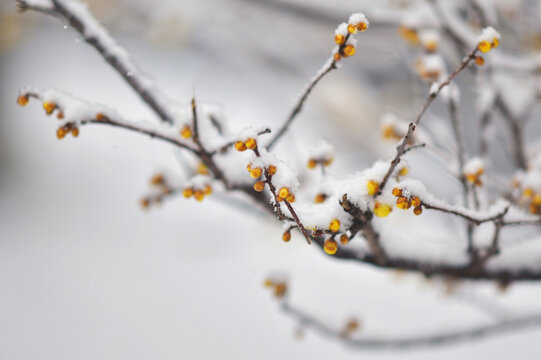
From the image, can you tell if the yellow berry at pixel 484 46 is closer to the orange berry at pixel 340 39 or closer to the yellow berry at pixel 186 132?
the orange berry at pixel 340 39

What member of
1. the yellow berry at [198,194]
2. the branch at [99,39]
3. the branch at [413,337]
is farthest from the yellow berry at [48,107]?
the branch at [413,337]

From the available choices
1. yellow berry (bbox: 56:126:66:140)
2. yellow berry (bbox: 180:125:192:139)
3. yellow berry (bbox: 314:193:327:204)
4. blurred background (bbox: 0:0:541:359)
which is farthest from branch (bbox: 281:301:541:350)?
yellow berry (bbox: 56:126:66:140)

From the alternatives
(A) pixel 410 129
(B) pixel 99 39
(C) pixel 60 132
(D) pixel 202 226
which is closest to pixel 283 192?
(A) pixel 410 129

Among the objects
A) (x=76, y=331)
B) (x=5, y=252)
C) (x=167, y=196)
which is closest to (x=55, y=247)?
(x=5, y=252)

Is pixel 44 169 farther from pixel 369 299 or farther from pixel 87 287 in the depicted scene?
pixel 369 299

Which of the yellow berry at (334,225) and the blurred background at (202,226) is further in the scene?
the blurred background at (202,226)

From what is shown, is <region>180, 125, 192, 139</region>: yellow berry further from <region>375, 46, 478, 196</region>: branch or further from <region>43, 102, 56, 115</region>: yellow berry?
<region>375, 46, 478, 196</region>: branch

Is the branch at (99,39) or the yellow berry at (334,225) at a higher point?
the branch at (99,39)
